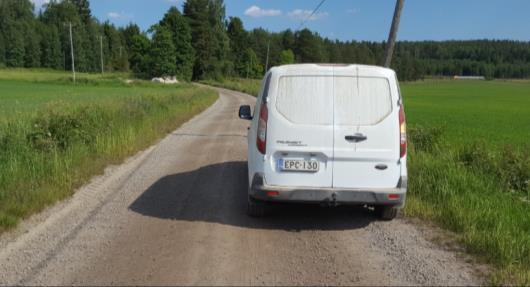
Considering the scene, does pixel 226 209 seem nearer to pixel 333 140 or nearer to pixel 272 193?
pixel 272 193

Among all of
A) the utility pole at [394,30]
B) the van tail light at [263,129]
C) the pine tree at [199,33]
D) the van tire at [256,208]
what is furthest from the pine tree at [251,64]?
the van tail light at [263,129]

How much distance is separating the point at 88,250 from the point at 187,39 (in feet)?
291

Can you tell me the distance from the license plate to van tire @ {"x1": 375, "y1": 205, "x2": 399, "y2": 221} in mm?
1241

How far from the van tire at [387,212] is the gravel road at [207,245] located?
99 mm

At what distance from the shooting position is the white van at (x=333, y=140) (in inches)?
205

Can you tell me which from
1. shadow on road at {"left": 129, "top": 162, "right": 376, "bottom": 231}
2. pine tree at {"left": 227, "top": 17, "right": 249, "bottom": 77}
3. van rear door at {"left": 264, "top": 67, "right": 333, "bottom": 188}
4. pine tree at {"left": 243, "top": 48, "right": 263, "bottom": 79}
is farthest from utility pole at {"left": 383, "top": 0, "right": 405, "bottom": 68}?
pine tree at {"left": 227, "top": 17, "right": 249, "bottom": 77}

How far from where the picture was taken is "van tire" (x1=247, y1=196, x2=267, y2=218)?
5.73m

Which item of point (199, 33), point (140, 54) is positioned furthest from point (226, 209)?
point (140, 54)

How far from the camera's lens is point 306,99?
209 inches

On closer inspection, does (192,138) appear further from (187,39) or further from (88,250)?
(187,39)

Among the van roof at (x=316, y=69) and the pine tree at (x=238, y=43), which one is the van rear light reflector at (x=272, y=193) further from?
the pine tree at (x=238, y=43)

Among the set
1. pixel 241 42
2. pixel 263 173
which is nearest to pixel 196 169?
pixel 263 173

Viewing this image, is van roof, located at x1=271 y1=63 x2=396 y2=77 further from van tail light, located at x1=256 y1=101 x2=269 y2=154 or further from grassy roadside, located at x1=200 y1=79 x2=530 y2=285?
grassy roadside, located at x1=200 y1=79 x2=530 y2=285

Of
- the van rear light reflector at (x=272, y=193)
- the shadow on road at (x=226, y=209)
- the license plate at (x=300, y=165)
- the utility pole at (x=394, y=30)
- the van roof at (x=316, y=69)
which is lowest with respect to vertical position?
the shadow on road at (x=226, y=209)
